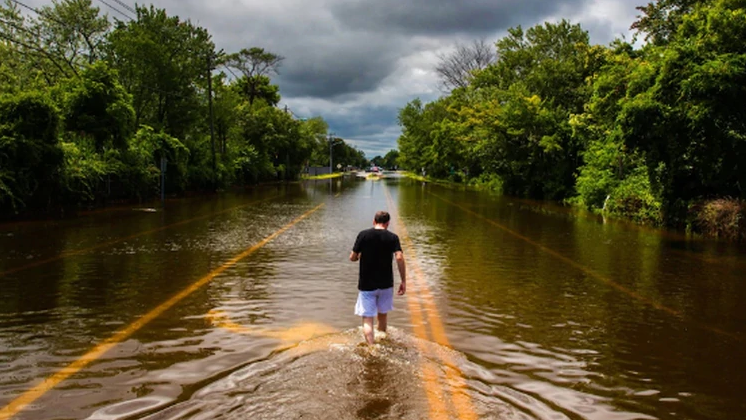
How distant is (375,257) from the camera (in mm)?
5633

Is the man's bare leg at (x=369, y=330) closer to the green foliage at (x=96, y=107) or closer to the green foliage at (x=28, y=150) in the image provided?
the green foliage at (x=28, y=150)

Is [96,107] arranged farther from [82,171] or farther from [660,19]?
[660,19]

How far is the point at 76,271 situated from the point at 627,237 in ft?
46.8

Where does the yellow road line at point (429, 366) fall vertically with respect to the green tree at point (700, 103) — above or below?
below

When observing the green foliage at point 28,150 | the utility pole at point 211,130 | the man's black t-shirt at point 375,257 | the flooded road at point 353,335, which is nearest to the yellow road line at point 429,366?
the flooded road at point 353,335

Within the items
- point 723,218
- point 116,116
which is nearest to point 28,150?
point 116,116

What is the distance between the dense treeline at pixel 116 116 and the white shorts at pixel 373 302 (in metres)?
16.1

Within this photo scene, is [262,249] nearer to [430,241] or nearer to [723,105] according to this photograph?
[430,241]

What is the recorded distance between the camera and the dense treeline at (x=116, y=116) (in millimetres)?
19141

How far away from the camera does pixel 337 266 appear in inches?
416

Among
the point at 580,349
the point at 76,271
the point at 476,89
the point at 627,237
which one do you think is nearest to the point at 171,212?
the point at 76,271

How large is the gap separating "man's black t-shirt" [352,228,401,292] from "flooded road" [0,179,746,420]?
0.64 metres

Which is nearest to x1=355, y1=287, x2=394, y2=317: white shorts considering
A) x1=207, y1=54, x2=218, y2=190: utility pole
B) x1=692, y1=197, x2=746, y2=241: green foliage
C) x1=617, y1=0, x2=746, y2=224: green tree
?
x1=617, y1=0, x2=746, y2=224: green tree

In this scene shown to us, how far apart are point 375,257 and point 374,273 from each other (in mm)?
159
